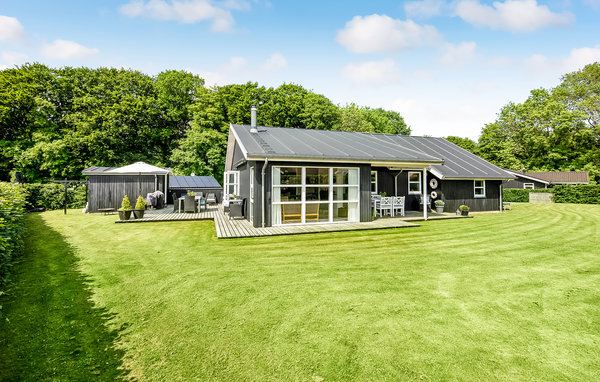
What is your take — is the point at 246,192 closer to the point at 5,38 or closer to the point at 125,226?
the point at 125,226

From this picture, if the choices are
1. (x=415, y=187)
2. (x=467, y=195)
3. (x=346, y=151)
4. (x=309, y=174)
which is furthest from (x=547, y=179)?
(x=309, y=174)

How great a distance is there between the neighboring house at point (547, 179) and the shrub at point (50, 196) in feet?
116

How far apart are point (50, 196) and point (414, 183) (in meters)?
19.7

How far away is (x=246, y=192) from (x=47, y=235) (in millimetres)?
6323

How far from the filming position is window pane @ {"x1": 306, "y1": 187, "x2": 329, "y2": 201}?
1014cm

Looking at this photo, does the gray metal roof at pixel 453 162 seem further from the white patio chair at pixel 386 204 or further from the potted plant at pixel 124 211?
the potted plant at pixel 124 211

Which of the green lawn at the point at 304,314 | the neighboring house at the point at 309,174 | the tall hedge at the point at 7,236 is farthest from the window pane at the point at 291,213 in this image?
the tall hedge at the point at 7,236

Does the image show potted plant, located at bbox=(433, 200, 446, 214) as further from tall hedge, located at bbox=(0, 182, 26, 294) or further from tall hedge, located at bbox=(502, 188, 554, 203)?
tall hedge, located at bbox=(502, 188, 554, 203)

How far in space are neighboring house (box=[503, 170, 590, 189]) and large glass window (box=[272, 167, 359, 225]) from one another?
25554mm

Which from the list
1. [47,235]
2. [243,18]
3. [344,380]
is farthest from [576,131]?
[47,235]

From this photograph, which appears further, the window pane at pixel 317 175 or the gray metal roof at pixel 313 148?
the window pane at pixel 317 175

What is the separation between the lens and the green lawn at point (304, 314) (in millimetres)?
2648

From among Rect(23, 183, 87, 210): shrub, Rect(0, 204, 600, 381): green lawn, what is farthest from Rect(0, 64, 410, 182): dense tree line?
Rect(0, 204, 600, 381): green lawn

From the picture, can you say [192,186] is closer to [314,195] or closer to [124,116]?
[314,195]
